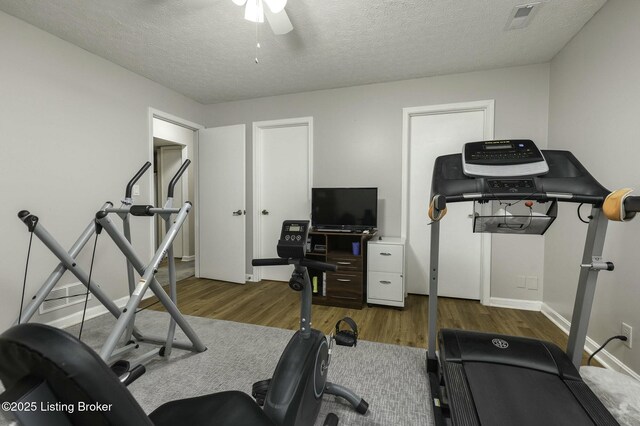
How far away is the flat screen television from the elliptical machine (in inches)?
73.7

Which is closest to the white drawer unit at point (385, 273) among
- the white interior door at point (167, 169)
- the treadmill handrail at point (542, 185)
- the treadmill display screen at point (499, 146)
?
the treadmill handrail at point (542, 185)

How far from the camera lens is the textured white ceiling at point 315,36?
6.45ft

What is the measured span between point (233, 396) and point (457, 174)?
157cm

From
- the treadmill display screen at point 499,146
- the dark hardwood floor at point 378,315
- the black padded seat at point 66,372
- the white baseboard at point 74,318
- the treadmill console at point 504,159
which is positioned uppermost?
the treadmill display screen at point 499,146

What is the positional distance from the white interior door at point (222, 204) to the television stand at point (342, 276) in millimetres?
1169

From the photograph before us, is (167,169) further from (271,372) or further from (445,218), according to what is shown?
(445,218)

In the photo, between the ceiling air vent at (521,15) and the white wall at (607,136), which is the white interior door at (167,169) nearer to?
the ceiling air vent at (521,15)

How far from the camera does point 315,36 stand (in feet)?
7.57

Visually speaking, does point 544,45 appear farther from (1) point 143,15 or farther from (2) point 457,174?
(1) point 143,15

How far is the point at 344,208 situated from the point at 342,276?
0.78m

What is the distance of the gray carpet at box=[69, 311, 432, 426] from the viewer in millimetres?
1463

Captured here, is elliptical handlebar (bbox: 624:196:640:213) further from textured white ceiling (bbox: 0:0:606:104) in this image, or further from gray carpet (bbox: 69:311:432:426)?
textured white ceiling (bbox: 0:0:606:104)

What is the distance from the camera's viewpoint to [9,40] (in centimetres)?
205

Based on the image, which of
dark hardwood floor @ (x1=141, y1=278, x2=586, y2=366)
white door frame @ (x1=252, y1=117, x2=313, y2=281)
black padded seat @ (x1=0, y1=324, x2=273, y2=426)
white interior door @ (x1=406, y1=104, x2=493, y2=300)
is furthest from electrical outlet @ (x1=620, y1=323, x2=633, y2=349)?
white door frame @ (x1=252, y1=117, x2=313, y2=281)
